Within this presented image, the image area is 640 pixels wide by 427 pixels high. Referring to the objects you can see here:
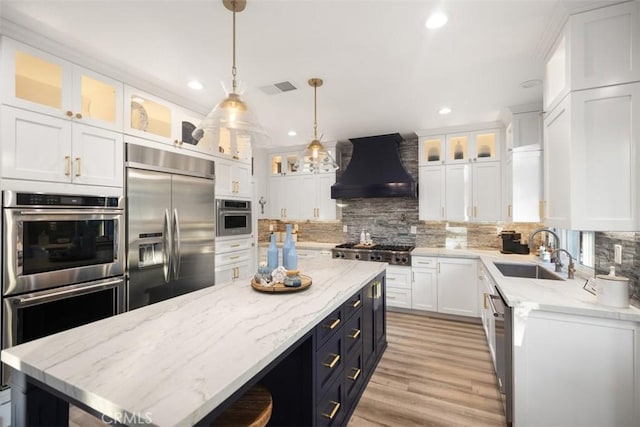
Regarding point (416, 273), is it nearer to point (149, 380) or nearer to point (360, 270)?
point (360, 270)

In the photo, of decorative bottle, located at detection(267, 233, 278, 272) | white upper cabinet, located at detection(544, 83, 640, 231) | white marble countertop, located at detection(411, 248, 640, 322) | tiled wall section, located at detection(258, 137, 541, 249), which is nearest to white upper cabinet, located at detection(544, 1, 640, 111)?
white upper cabinet, located at detection(544, 83, 640, 231)

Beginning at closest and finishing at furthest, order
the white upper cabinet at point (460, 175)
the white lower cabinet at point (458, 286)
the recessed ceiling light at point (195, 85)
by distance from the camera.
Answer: the recessed ceiling light at point (195, 85)
the white lower cabinet at point (458, 286)
the white upper cabinet at point (460, 175)

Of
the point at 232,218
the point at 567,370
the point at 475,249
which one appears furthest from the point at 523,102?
the point at 232,218

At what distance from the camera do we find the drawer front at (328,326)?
1.51 metres

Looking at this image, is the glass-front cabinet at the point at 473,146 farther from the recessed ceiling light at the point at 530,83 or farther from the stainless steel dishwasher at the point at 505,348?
the stainless steel dishwasher at the point at 505,348

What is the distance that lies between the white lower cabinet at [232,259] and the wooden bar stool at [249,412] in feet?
7.82

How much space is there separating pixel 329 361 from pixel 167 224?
7.01 feet

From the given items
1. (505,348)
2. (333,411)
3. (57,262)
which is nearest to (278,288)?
(333,411)

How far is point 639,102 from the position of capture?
5.21 feet

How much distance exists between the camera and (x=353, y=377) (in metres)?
2.07

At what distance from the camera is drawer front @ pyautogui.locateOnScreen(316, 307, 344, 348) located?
4.94 feet

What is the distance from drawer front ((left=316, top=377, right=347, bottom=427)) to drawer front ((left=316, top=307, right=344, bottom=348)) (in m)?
0.30

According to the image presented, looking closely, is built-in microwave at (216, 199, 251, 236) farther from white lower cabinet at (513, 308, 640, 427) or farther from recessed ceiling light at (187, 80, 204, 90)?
white lower cabinet at (513, 308, 640, 427)

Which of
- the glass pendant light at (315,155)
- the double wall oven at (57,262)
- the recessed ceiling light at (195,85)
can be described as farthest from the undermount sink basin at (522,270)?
the double wall oven at (57,262)
